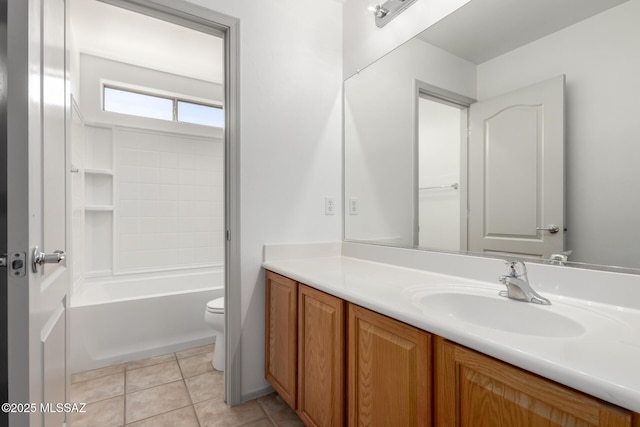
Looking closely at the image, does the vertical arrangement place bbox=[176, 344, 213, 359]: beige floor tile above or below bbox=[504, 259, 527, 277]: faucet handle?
below

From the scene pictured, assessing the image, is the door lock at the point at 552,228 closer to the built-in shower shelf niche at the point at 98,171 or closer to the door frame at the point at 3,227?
the door frame at the point at 3,227

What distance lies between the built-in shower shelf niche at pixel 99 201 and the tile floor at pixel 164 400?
1.14 meters

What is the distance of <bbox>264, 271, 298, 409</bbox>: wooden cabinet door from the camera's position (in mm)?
1470

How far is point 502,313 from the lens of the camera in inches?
39.9

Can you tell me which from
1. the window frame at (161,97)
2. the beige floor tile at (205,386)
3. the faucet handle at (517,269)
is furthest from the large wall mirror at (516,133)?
the window frame at (161,97)

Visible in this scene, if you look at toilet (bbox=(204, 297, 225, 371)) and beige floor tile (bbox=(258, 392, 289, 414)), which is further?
toilet (bbox=(204, 297, 225, 371))

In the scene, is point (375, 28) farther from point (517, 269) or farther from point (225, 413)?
point (225, 413)

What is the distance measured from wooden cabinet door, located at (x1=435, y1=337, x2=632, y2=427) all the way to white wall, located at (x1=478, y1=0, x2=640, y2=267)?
2.12 ft

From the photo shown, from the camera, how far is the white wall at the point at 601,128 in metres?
0.93

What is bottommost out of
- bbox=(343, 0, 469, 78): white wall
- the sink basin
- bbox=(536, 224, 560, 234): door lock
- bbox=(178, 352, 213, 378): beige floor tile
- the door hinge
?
bbox=(178, 352, 213, 378): beige floor tile

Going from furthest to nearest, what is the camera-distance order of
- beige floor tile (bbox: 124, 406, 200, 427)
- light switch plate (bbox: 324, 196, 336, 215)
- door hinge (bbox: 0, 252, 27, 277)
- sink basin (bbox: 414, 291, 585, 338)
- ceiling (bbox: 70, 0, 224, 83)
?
ceiling (bbox: 70, 0, 224, 83) → light switch plate (bbox: 324, 196, 336, 215) → beige floor tile (bbox: 124, 406, 200, 427) → sink basin (bbox: 414, 291, 585, 338) → door hinge (bbox: 0, 252, 27, 277)

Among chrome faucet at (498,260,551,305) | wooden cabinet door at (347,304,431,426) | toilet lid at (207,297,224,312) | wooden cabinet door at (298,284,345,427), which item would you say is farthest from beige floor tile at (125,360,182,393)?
chrome faucet at (498,260,551,305)

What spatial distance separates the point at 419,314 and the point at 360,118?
4.89 ft

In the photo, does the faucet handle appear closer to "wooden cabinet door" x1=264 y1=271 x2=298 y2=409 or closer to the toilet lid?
"wooden cabinet door" x1=264 y1=271 x2=298 y2=409
